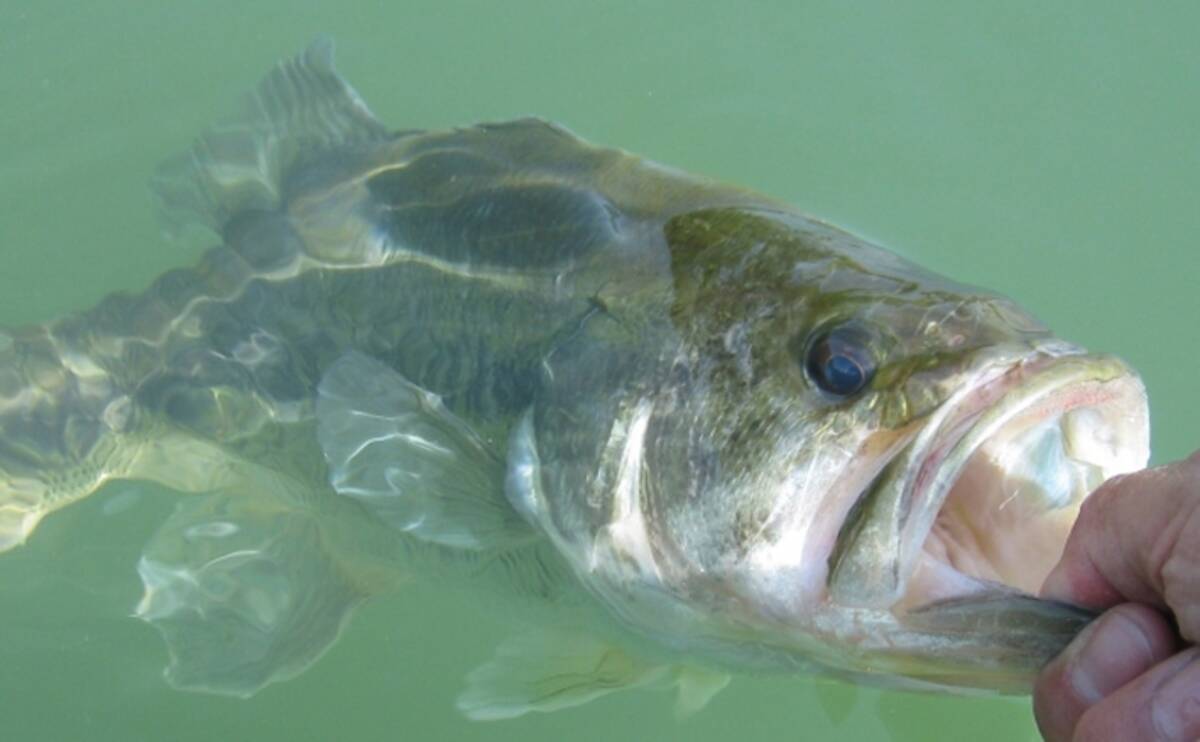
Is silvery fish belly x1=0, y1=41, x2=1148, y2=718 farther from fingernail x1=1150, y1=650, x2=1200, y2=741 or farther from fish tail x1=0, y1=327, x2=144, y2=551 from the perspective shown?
fingernail x1=1150, y1=650, x2=1200, y2=741

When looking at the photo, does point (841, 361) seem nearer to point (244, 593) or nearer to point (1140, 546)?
point (1140, 546)

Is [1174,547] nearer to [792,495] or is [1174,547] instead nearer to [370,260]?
[792,495]

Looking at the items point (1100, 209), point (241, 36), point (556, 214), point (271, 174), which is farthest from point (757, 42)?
point (556, 214)

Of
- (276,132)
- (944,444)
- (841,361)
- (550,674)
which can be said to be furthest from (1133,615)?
(276,132)

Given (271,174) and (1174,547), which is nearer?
(1174,547)

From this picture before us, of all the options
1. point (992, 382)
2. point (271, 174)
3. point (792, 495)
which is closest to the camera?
point (992, 382)
